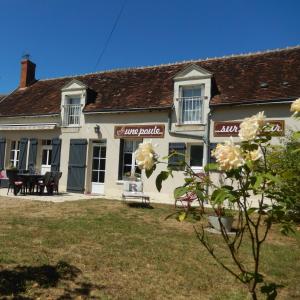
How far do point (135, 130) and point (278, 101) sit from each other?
608 centimetres

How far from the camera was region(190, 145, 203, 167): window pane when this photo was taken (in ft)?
49.0

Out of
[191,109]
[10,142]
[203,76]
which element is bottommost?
[10,142]

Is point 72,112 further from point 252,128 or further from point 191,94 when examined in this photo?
point 252,128

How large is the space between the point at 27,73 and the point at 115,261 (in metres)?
19.8

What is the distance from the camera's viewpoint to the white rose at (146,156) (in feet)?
7.10

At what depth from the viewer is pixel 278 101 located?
12984mm

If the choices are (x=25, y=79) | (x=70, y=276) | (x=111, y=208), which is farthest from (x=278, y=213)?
(x=25, y=79)

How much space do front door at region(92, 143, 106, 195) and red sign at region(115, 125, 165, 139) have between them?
1.17 m

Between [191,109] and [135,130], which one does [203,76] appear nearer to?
→ [191,109]

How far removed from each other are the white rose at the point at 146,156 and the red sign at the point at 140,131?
13.1 meters

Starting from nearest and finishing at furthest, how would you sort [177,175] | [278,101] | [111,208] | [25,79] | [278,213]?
[278,213] < [111,208] < [278,101] < [177,175] < [25,79]

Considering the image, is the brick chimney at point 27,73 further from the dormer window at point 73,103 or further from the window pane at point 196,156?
the window pane at point 196,156

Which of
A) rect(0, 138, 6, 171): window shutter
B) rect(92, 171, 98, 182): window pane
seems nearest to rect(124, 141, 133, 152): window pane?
rect(92, 171, 98, 182): window pane

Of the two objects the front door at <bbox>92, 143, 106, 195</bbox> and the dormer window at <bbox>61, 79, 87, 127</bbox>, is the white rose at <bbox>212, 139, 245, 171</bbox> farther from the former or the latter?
the dormer window at <bbox>61, 79, 87, 127</bbox>
